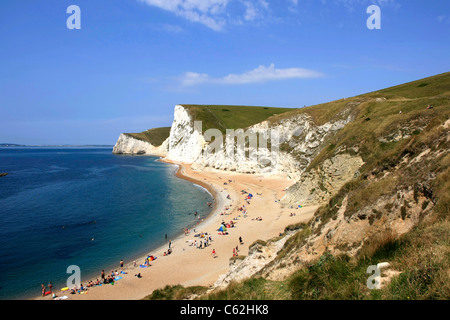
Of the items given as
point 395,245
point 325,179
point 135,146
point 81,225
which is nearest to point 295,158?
point 325,179

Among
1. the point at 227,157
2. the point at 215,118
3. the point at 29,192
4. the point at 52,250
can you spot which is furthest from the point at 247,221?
the point at 215,118

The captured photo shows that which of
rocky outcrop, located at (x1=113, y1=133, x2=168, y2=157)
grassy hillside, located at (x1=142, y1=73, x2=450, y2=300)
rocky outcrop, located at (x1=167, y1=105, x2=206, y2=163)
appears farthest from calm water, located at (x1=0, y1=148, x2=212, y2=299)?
rocky outcrop, located at (x1=113, y1=133, x2=168, y2=157)

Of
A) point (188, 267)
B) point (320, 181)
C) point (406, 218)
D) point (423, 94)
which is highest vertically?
point (423, 94)

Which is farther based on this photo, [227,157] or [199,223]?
[227,157]

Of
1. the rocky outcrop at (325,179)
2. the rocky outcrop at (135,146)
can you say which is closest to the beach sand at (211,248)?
the rocky outcrop at (325,179)
